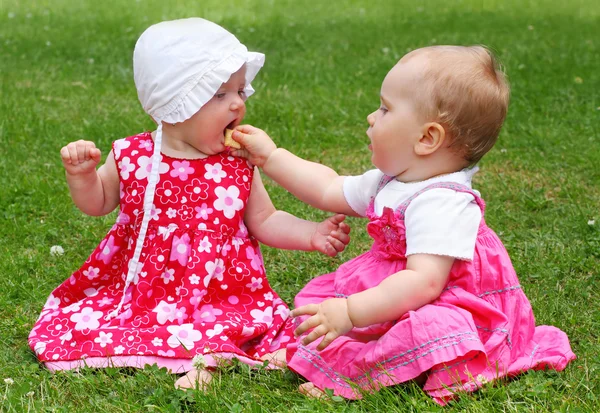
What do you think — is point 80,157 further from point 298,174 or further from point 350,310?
point 350,310

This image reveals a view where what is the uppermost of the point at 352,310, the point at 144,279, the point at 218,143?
the point at 218,143

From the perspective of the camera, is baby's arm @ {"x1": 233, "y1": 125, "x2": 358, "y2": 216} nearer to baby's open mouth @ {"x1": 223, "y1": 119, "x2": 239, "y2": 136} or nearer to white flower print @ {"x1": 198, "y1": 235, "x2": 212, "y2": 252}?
baby's open mouth @ {"x1": 223, "y1": 119, "x2": 239, "y2": 136}

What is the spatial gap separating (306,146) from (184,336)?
8.73 ft

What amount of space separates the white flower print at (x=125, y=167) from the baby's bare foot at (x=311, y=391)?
0.99 meters

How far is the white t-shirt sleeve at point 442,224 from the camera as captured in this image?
2568mm

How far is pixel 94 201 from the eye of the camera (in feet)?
10.3

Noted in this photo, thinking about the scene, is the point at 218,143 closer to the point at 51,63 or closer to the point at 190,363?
the point at 190,363

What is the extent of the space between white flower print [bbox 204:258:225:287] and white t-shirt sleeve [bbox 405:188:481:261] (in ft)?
2.51

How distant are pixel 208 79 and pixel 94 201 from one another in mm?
639

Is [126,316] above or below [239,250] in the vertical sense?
below

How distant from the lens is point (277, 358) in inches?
118

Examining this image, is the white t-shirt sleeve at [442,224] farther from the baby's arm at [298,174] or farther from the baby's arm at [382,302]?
the baby's arm at [298,174]

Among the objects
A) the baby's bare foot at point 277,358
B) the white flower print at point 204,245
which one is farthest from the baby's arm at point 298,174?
the baby's bare foot at point 277,358

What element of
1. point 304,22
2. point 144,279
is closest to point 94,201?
point 144,279
